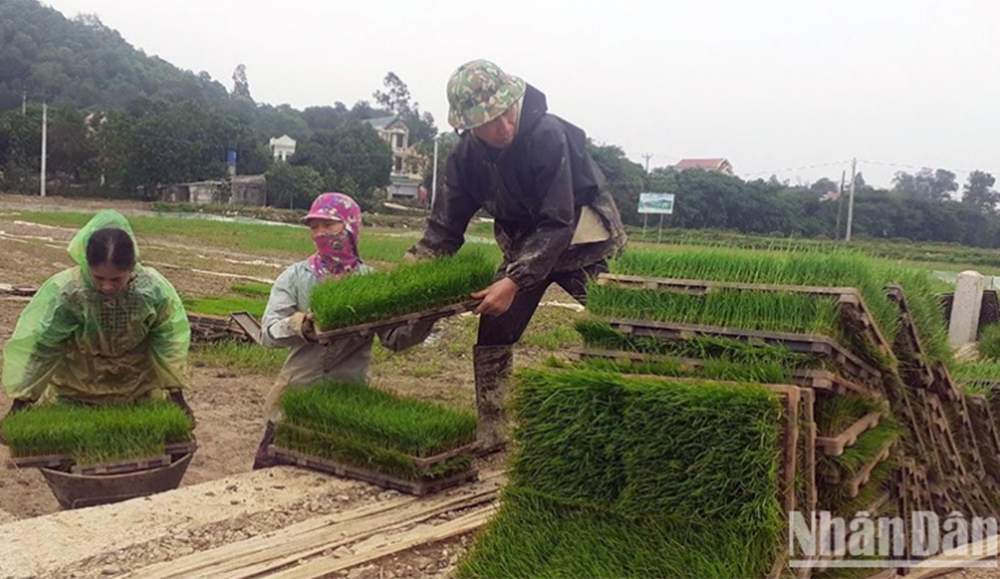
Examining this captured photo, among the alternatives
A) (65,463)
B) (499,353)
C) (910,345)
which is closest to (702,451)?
(910,345)

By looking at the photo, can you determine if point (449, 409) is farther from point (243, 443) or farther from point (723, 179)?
point (723, 179)

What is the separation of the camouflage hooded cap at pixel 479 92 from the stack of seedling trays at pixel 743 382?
99 centimetres

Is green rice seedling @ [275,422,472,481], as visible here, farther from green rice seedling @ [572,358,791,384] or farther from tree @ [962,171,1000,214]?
tree @ [962,171,1000,214]

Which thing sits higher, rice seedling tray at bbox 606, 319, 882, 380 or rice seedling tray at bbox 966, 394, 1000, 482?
rice seedling tray at bbox 606, 319, 882, 380

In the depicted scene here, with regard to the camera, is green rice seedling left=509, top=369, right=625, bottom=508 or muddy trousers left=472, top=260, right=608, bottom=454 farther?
muddy trousers left=472, top=260, right=608, bottom=454

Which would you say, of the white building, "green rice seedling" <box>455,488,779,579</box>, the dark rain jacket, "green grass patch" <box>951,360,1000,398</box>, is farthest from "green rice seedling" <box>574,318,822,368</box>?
the white building

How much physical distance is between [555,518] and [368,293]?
1.50m

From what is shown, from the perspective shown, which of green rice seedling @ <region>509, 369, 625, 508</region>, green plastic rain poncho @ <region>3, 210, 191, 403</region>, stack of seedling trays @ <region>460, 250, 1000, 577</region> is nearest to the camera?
stack of seedling trays @ <region>460, 250, 1000, 577</region>

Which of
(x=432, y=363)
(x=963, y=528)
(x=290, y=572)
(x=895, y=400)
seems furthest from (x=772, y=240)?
(x=432, y=363)

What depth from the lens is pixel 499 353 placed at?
Answer: 473 cm

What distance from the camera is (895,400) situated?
3785 millimetres

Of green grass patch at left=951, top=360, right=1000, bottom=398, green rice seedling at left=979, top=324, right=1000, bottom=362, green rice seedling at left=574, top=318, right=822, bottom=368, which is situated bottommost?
green rice seedling at left=979, top=324, right=1000, bottom=362

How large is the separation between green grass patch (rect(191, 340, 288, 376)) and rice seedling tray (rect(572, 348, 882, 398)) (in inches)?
210

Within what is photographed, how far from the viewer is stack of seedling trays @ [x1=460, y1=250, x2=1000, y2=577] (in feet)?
9.40
